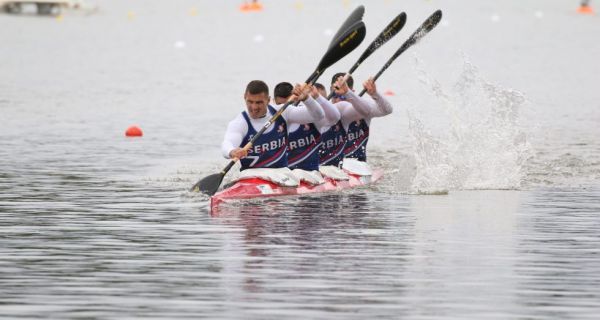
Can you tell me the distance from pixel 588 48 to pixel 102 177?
1464 inches

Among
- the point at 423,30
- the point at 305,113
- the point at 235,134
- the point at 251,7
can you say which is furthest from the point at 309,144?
the point at 251,7

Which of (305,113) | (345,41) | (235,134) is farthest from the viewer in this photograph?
(345,41)

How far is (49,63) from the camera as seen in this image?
46844mm

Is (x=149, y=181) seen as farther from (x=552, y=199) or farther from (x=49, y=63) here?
(x=49, y=63)

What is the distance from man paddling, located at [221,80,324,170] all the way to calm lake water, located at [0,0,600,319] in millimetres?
577

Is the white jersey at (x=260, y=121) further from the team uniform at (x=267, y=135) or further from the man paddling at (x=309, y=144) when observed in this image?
the man paddling at (x=309, y=144)

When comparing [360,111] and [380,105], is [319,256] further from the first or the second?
[380,105]

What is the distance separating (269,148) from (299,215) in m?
1.52

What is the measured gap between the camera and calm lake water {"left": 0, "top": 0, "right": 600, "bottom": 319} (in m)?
10.3

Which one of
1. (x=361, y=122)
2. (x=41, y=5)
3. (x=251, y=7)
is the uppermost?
(x=251, y=7)

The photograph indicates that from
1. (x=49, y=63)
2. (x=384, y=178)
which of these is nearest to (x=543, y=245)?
(x=384, y=178)

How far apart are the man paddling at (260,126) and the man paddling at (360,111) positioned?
124cm

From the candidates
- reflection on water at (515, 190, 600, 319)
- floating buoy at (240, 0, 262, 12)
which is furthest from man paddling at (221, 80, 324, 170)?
floating buoy at (240, 0, 262, 12)

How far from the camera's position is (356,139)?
18484 millimetres
